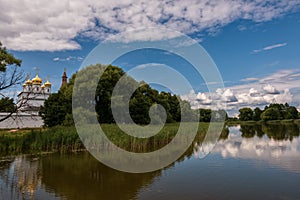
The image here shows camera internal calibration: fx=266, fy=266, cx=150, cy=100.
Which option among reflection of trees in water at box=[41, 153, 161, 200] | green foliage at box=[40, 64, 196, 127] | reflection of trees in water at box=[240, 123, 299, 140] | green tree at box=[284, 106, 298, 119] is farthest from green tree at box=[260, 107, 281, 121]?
reflection of trees in water at box=[41, 153, 161, 200]

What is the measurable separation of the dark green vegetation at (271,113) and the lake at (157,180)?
270 ft

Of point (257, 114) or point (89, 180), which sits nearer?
point (89, 180)

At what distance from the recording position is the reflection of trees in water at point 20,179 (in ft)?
29.0

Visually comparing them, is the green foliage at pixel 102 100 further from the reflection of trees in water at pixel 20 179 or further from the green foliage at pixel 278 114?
the green foliage at pixel 278 114

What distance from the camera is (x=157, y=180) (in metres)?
10.9

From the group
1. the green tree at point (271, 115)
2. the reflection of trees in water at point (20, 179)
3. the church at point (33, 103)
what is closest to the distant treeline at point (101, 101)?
the church at point (33, 103)

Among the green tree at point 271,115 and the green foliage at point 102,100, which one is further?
the green tree at point 271,115

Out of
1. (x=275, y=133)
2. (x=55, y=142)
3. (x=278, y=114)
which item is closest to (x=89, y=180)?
(x=55, y=142)

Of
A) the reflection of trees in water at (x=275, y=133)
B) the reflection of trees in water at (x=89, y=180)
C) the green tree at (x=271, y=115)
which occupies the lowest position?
the reflection of trees in water at (x=89, y=180)

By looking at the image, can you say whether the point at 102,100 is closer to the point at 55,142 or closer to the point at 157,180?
the point at 55,142

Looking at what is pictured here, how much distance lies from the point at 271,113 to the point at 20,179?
9264cm

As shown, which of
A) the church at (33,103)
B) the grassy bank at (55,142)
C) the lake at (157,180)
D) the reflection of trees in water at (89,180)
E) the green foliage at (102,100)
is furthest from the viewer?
the church at (33,103)

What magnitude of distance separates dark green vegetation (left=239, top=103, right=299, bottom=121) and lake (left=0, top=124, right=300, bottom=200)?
82.2 m

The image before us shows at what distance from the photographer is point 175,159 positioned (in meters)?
16.2
